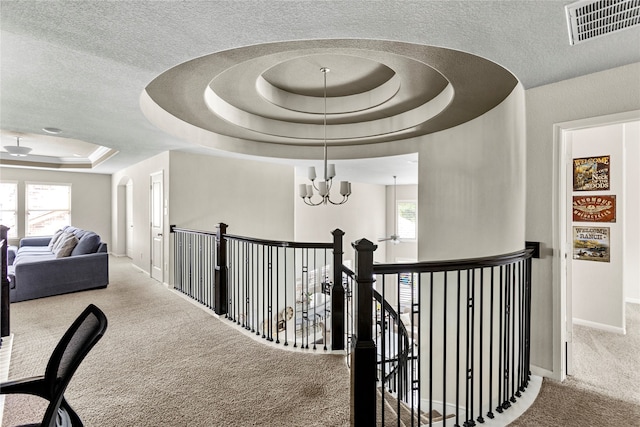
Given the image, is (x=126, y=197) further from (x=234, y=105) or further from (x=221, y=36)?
(x=221, y=36)

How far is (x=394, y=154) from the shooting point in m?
5.21

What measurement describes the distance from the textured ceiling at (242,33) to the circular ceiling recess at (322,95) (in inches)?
21.3

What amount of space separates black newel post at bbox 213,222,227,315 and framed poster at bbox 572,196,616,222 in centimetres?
452

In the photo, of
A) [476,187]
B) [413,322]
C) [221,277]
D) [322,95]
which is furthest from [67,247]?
[476,187]

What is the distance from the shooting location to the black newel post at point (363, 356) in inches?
69.0

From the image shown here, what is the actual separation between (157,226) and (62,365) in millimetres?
5345

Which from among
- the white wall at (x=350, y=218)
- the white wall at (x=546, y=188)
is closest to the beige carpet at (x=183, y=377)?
the white wall at (x=546, y=188)

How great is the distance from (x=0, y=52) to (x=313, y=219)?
25.3 ft

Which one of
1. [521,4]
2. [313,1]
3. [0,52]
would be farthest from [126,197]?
[521,4]

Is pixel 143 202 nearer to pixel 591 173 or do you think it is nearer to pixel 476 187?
pixel 476 187

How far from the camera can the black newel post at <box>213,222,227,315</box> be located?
13.3ft

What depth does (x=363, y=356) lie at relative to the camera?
1.75 metres

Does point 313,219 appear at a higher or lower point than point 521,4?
lower

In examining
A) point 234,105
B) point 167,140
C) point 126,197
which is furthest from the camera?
point 126,197
